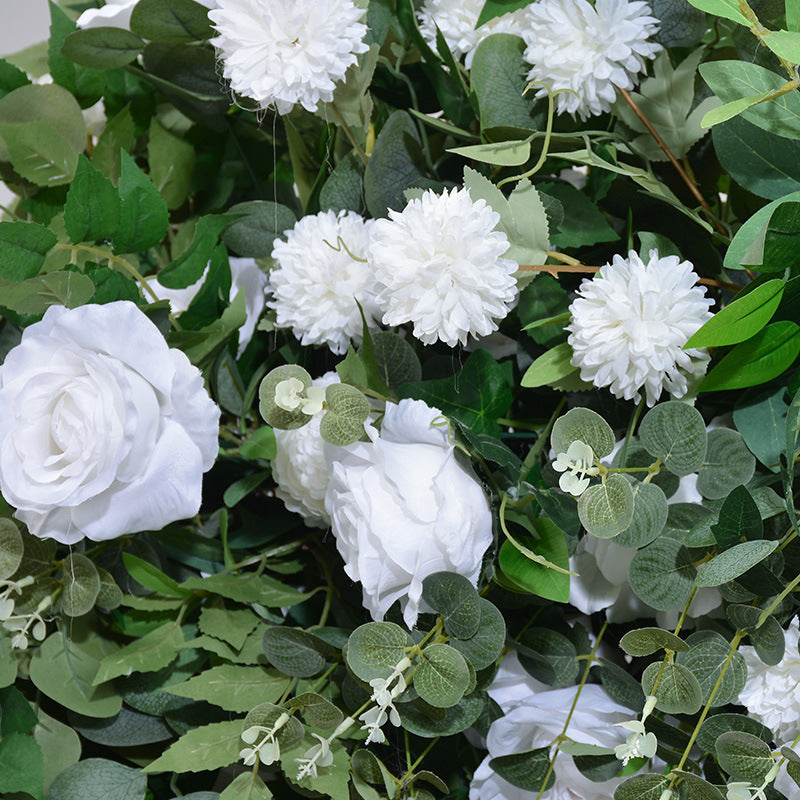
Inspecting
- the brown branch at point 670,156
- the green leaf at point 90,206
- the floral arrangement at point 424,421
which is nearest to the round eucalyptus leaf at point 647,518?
the floral arrangement at point 424,421

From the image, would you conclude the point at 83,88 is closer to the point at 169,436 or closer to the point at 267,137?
the point at 267,137

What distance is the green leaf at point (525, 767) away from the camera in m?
0.31

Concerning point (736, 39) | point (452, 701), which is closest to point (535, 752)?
point (452, 701)

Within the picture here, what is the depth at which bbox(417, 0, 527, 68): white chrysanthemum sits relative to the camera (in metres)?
0.34

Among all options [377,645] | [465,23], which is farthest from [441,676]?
[465,23]

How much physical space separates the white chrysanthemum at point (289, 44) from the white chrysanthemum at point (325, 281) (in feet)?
0.17

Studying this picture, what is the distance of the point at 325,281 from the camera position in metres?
0.33

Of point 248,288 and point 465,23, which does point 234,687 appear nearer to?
point 248,288

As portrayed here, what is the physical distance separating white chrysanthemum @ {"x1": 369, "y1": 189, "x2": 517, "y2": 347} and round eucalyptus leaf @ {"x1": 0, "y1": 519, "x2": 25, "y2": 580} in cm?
18

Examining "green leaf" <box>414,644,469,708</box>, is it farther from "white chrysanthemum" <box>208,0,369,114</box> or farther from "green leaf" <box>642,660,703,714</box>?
"white chrysanthemum" <box>208,0,369,114</box>

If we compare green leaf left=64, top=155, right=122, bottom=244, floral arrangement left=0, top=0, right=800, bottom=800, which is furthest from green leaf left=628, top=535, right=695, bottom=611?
green leaf left=64, top=155, right=122, bottom=244

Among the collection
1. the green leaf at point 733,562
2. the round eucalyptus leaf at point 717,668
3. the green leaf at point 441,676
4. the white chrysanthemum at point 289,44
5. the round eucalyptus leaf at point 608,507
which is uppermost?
the white chrysanthemum at point 289,44

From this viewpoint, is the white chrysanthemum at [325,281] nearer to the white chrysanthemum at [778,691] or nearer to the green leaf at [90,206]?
the green leaf at [90,206]

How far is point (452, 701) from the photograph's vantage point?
279 millimetres
